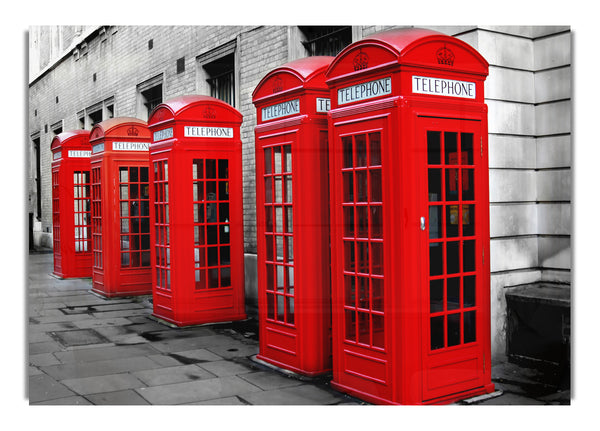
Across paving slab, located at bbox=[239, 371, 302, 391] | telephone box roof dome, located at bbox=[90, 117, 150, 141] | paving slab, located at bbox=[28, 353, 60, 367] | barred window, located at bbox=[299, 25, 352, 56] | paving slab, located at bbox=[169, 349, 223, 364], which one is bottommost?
Answer: paving slab, located at bbox=[239, 371, 302, 391]

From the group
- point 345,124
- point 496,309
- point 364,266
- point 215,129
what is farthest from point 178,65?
point 496,309

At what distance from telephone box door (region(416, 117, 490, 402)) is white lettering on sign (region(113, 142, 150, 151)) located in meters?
5.27

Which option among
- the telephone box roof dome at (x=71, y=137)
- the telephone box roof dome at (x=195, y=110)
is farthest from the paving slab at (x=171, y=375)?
the telephone box roof dome at (x=195, y=110)

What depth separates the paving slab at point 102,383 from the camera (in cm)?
488

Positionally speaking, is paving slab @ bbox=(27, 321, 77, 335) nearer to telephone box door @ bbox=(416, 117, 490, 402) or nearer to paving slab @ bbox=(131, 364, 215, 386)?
paving slab @ bbox=(131, 364, 215, 386)

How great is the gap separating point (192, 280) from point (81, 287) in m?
1.22

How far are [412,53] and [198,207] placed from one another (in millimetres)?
3809

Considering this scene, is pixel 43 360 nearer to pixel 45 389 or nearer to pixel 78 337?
pixel 45 389

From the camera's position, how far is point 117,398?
15.6 feet

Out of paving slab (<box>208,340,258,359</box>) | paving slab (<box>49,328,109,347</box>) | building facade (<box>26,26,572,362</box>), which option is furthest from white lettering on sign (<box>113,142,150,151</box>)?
paving slab (<box>208,340,258,359</box>)

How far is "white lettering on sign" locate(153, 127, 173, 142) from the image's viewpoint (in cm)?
711

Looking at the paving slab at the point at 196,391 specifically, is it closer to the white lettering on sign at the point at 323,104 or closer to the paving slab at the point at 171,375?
the paving slab at the point at 171,375

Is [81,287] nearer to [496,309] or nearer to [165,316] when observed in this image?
[165,316]

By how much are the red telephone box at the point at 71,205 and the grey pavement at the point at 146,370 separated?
1.01 ft
